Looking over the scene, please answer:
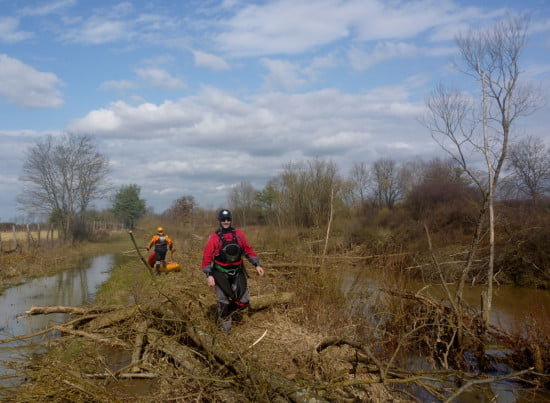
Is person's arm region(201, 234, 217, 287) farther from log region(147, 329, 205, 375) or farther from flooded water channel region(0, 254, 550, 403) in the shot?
flooded water channel region(0, 254, 550, 403)

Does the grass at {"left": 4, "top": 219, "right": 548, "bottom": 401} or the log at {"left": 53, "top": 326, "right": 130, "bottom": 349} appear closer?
the grass at {"left": 4, "top": 219, "right": 548, "bottom": 401}

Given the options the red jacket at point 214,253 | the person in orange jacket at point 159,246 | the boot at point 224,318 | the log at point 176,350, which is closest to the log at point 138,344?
the log at point 176,350

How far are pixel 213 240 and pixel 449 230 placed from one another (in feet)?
55.2

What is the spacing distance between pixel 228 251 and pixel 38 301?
8785 mm

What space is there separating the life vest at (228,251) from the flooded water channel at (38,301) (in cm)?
302

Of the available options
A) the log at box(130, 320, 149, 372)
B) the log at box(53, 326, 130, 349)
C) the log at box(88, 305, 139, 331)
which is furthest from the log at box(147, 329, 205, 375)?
the log at box(88, 305, 139, 331)

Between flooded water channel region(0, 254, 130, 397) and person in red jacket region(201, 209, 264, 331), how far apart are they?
2.78m

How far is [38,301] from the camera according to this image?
1185cm

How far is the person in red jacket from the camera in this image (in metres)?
6.32

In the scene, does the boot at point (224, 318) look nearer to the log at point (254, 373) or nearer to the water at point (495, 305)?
the log at point (254, 373)

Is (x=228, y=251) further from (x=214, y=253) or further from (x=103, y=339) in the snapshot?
(x=103, y=339)

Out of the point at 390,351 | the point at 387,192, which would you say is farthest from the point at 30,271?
the point at 387,192

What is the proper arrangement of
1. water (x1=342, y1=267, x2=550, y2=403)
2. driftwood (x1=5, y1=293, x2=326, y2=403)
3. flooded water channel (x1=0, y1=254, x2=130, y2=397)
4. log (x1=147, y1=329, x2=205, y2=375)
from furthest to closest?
1. flooded water channel (x1=0, y1=254, x2=130, y2=397)
2. water (x1=342, y1=267, x2=550, y2=403)
3. log (x1=147, y1=329, x2=205, y2=375)
4. driftwood (x1=5, y1=293, x2=326, y2=403)

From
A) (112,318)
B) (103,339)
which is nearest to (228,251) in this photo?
(103,339)
